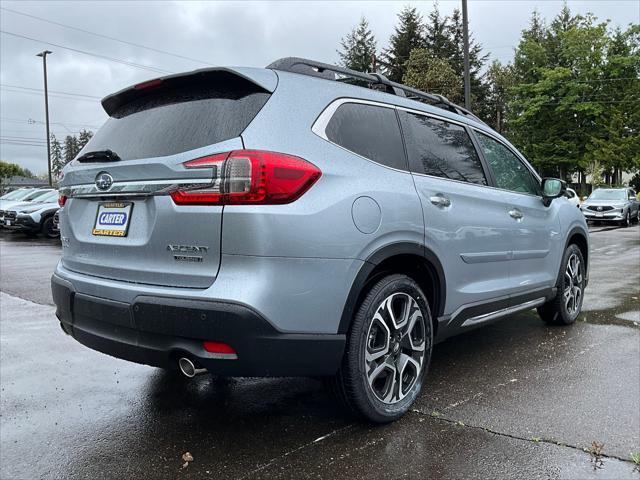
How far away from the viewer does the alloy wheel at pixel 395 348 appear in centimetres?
309

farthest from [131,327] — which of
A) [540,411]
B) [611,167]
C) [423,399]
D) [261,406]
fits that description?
[611,167]

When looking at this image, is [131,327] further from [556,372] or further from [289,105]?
[556,372]

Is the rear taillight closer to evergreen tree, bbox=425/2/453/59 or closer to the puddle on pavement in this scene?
the puddle on pavement

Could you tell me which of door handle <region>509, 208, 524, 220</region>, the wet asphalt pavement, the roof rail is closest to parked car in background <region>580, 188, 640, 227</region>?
door handle <region>509, 208, 524, 220</region>

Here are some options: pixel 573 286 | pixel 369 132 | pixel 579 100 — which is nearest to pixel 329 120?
pixel 369 132

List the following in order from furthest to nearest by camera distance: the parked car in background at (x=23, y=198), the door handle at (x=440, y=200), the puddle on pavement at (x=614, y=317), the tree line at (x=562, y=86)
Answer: the tree line at (x=562, y=86)
the parked car in background at (x=23, y=198)
the puddle on pavement at (x=614, y=317)
the door handle at (x=440, y=200)

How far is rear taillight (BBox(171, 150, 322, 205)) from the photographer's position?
2.57 meters

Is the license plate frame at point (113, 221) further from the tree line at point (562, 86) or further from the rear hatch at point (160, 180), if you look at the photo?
the tree line at point (562, 86)

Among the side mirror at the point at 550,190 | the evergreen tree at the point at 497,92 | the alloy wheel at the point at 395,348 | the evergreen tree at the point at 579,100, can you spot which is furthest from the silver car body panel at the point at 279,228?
the evergreen tree at the point at 497,92

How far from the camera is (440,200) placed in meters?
3.50

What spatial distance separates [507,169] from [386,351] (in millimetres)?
2194

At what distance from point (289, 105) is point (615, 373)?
2976 millimetres

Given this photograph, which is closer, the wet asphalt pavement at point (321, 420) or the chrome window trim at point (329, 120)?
the wet asphalt pavement at point (321, 420)

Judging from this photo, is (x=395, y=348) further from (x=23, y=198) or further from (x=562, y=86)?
(x=562, y=86)
